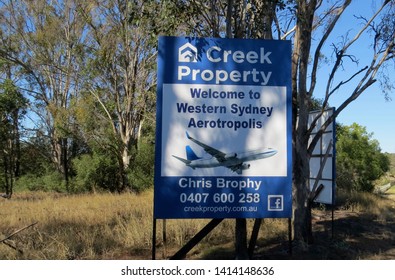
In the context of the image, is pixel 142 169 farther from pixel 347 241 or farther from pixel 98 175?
pixel 347 241

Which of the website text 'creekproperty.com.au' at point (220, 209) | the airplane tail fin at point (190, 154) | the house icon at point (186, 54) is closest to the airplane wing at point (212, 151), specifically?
the airplane tail fin at point (190, 154)

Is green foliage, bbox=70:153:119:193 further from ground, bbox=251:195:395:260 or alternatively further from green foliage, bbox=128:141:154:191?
ground, bbox=251:195:395:260

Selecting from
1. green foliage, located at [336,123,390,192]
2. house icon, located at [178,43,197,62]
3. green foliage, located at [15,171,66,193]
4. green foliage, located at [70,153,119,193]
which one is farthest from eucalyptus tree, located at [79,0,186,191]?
house icon, located at [178,43,197,62]

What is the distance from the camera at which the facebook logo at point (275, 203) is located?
564 cm

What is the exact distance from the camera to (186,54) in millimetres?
5582

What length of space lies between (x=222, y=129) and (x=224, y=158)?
0.39 m

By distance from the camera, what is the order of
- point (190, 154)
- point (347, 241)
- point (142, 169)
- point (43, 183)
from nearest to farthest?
point (190, 154) < point (347, 241) < point (142, 169) < point (43, 183)

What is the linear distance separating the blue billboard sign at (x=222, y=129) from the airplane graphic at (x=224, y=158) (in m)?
0.01

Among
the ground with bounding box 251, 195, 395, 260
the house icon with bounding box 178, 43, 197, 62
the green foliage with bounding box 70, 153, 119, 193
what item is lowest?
the ground with bounding box 251, 195, 395, 260

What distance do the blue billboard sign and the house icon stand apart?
1 cm

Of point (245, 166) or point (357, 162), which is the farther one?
point (357, 162)

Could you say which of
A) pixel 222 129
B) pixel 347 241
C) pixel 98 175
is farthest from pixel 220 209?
pixel 98 175

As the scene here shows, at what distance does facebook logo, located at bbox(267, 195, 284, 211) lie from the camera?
5645 millimetres

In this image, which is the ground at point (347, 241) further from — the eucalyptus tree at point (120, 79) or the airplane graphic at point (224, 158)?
the eucalyptus tree at point (120, 79)
